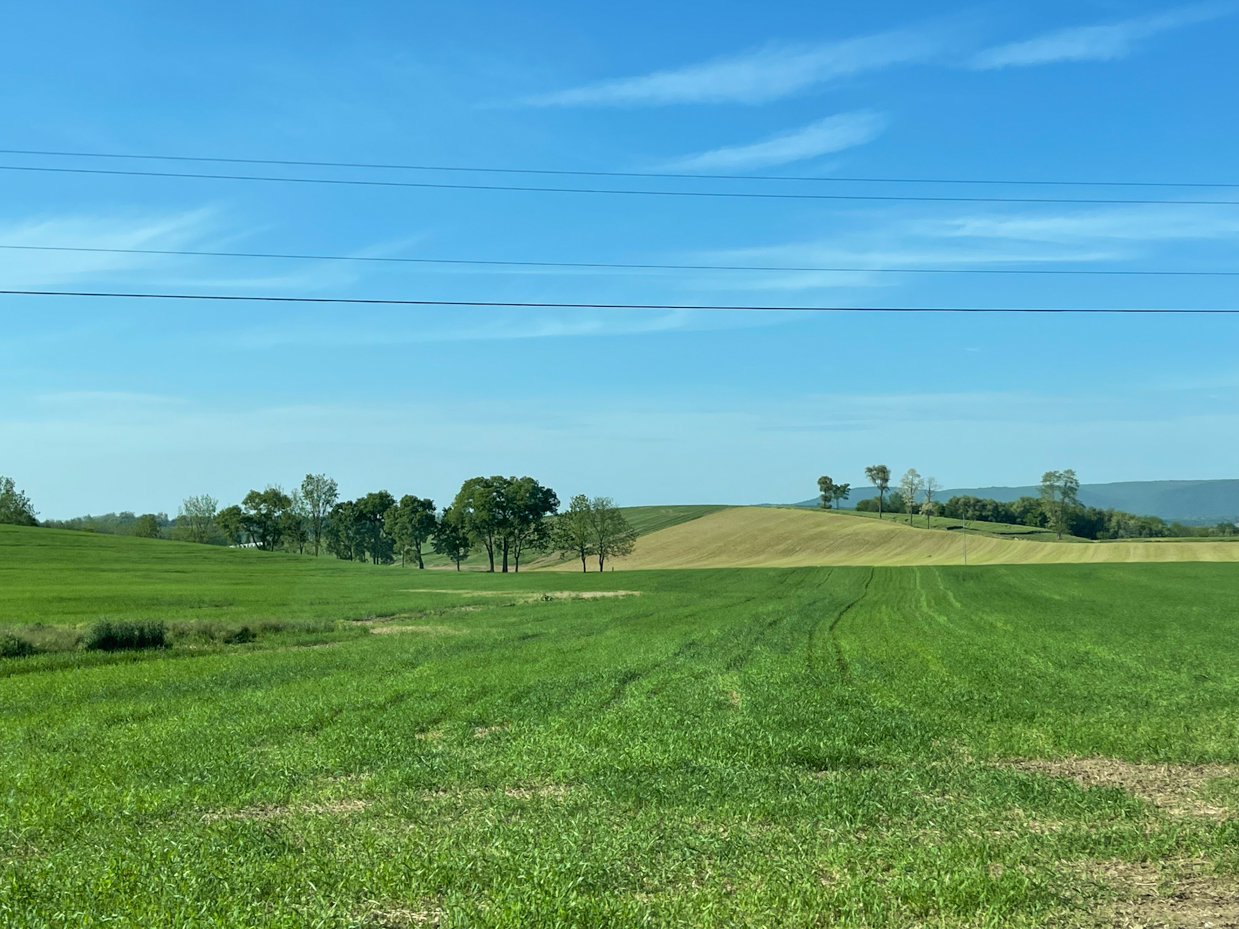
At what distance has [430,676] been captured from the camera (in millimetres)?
24094

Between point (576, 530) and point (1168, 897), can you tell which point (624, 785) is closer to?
point (1168, 897)

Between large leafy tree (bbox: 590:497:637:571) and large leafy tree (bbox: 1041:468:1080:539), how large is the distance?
91.1 metres

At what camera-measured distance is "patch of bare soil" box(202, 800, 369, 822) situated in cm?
1117

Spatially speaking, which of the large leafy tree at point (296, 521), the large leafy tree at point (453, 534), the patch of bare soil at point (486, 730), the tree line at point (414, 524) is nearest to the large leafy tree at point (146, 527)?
the tree line at point (414, 524)

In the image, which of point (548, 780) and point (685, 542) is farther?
point (685, 542)

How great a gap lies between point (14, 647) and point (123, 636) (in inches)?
134

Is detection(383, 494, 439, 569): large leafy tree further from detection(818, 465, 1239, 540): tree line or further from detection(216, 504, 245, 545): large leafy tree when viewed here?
detection(818, 465, 1239, 540): tree line

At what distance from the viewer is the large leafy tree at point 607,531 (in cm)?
14000

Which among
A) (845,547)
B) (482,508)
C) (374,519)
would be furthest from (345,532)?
(845,547)

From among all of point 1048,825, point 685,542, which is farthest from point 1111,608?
point 685,542

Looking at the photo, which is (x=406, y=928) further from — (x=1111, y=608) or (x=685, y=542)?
(x=685, y=542)

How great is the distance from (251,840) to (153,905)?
6.22 ft

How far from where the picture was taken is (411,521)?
502 feet

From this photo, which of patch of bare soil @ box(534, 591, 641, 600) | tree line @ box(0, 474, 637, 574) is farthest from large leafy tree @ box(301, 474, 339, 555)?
patch of bare soil @ box(534, 591, 641, 600)
